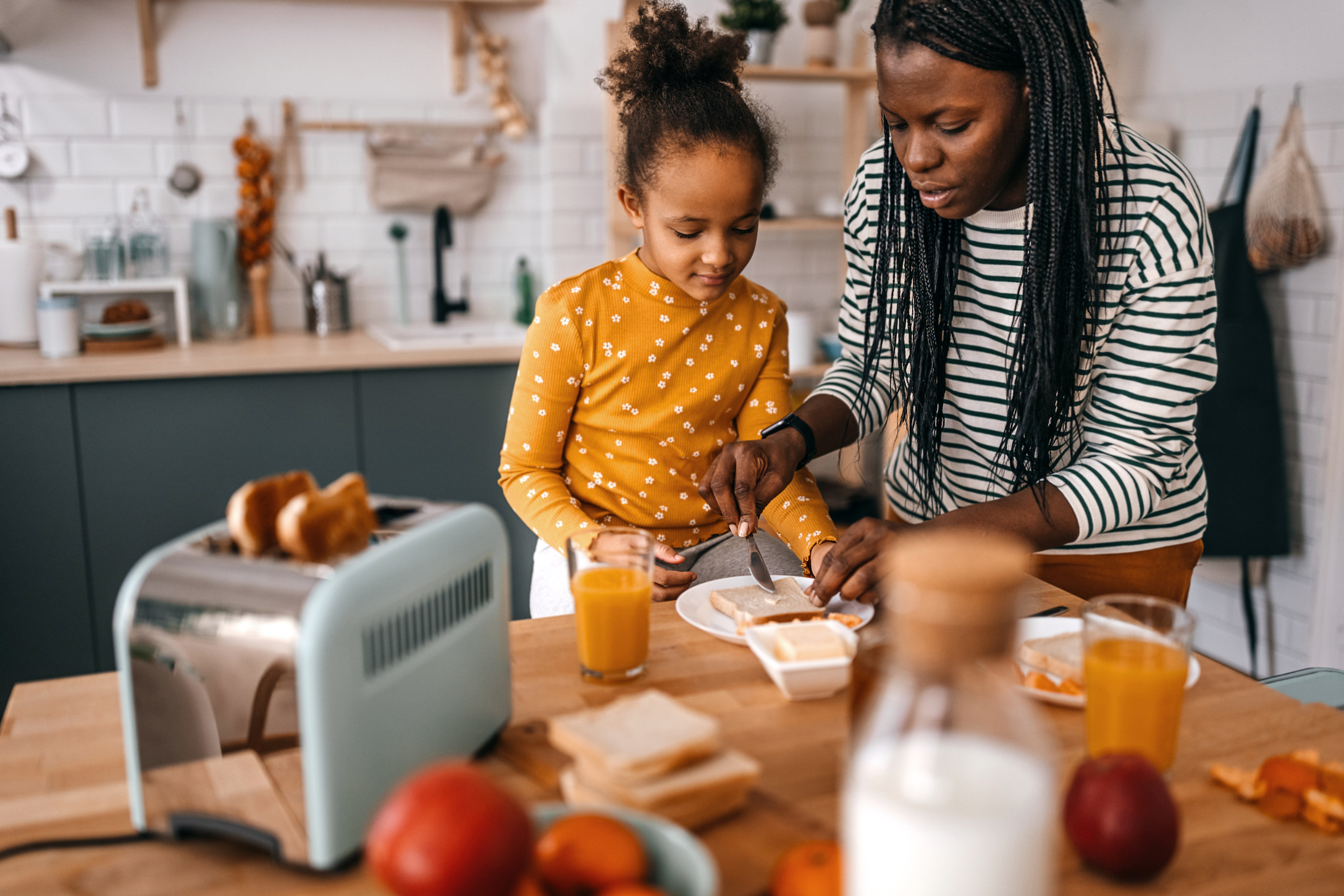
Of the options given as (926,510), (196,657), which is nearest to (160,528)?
(926,510)

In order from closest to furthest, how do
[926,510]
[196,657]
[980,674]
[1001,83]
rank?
[980,674] < [196,657] < [1001,83] < [926,510]

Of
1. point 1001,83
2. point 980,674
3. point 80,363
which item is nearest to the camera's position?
point 980,674

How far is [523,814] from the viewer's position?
64 cm

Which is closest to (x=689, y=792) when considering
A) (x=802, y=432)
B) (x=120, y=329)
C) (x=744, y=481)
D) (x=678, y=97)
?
(x=744, y=481)

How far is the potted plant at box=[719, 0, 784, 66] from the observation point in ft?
10.7

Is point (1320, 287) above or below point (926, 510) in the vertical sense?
above

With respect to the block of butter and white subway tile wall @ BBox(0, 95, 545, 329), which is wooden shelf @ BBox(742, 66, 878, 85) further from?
the block of butter

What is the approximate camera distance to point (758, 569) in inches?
53.8

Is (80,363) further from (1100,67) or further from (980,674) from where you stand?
(980,674)

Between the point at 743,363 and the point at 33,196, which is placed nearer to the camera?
the point at 743,363

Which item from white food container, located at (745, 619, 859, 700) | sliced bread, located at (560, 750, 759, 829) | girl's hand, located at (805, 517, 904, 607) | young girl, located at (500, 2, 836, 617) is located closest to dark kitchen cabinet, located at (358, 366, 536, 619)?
young girl, located at (500, 2, 836, 617)

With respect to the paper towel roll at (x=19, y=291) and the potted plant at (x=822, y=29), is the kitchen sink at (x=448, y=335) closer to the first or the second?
the paper towel roll at (x=19, y=291)

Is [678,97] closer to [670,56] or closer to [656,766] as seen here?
[670,56]

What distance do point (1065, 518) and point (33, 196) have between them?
3.08 m
